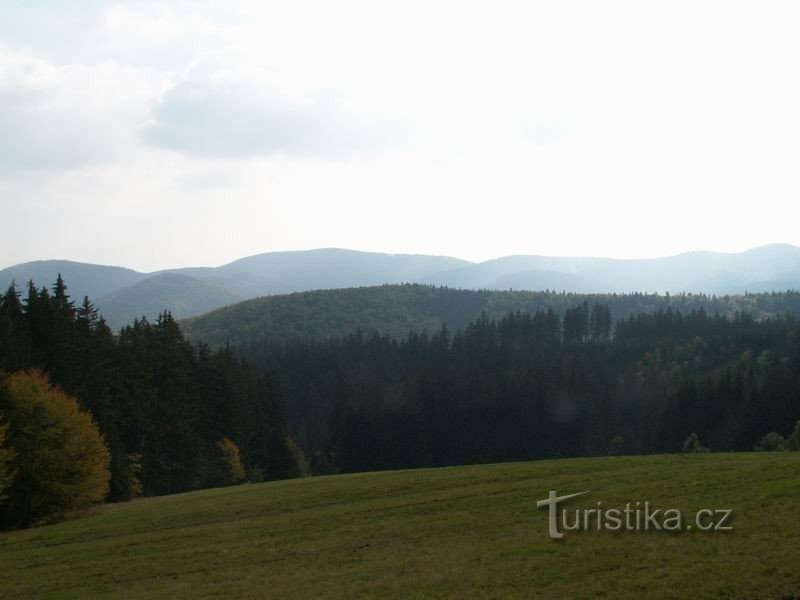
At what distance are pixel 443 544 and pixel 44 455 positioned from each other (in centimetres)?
→ 2874

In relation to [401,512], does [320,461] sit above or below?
below

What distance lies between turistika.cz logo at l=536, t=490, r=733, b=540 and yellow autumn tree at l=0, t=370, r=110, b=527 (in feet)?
101

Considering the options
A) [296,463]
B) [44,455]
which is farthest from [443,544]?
[296,463]

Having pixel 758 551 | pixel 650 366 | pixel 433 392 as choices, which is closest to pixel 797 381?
pixel 433 392

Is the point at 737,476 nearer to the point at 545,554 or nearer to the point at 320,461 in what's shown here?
the point at 545,554

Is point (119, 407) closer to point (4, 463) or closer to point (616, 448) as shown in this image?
point (4, 463)

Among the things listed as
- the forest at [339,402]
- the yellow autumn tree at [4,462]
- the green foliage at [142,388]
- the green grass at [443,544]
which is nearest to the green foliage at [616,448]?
the forest at [339,402]

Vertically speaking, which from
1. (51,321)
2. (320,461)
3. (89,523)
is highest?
(51,321)

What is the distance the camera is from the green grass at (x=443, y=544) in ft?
60.0

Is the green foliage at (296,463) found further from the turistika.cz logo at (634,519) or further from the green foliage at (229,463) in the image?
the turistika.cz logo at (634,519)

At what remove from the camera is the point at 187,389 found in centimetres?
7281

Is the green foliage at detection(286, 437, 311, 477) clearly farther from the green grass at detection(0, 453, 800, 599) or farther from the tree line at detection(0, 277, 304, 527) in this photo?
the green grass at detection(0, 453, 800, 599)

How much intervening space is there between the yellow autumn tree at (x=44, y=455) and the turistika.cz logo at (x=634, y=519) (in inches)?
1212

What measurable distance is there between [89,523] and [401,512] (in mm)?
18730
